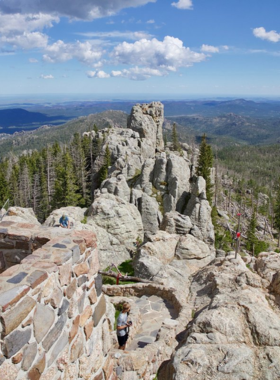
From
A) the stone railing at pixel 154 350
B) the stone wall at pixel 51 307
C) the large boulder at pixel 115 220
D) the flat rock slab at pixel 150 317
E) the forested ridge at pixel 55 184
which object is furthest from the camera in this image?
the forested ridge at pixel 55 184

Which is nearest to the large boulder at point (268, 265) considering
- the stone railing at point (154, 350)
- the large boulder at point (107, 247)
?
the stone railing at point (154, 350)

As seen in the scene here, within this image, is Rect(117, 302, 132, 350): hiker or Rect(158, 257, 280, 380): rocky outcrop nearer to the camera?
Rect(158, 257, 280, 380): rocky outcrop

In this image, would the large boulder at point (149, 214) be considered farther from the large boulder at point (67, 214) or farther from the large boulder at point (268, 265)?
the large boulder at point (268, 265)

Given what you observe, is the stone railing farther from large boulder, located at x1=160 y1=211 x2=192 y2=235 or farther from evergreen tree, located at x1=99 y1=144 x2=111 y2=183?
evergreen tree, located at x1=99 y1=144 x2=111 y2=183

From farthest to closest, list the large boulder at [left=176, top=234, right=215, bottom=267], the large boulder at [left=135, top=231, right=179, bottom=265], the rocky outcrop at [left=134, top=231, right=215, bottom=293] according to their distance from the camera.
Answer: the large boulder at [left=176, top=234, right=215, bottom=267]
the large boulder at [left=135, top=231, right=179, bottom=265]
the rocky outcrop at [left=134, top=231, right=215, bottom=293]

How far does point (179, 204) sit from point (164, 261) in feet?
81.5

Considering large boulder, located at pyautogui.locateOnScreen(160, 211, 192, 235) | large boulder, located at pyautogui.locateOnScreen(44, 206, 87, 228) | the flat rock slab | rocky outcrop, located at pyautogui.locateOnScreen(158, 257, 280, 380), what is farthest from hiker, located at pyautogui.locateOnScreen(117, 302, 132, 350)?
large boulder, located at pyautogui.locateOnScreen(160, 211, 192, 235)

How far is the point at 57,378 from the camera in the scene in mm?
5289

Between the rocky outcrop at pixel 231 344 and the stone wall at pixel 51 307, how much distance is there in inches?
86.9

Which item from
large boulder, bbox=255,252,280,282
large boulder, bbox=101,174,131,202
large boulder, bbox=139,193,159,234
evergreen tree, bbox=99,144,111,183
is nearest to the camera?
large boulder, bbox=255,252,280,282

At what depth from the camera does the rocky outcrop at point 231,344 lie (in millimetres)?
7551

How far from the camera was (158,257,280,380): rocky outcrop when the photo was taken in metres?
7.55

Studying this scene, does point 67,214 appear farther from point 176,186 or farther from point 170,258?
point 176,186

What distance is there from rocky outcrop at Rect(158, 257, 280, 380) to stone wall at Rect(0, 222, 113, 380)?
7.24ft
